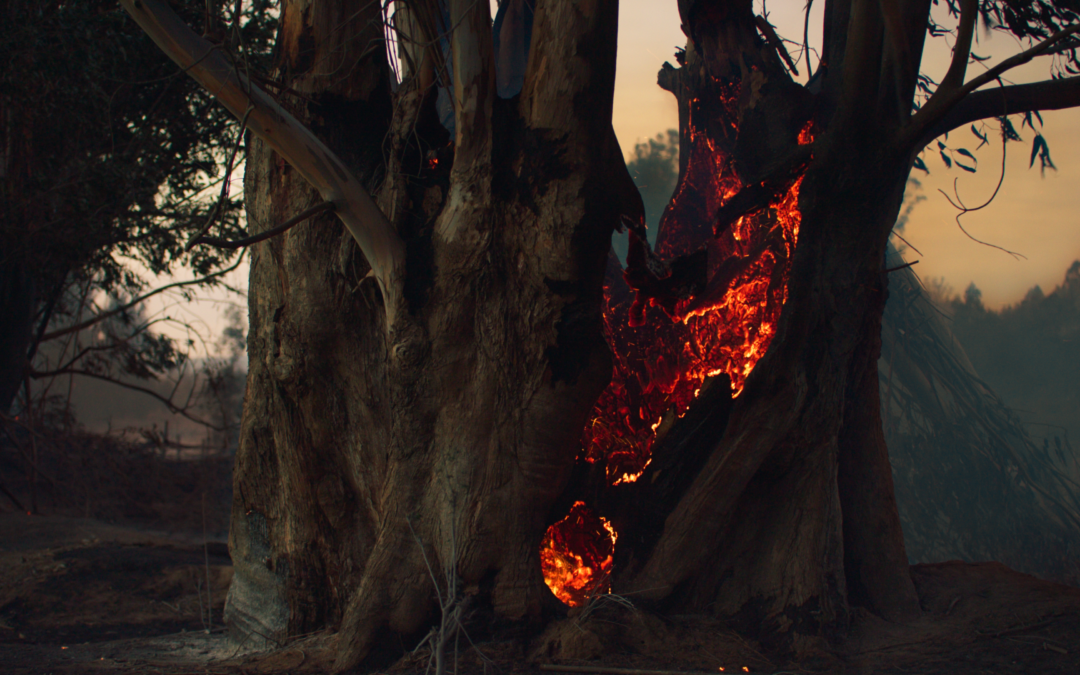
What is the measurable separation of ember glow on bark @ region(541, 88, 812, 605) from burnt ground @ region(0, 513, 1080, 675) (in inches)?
41.6

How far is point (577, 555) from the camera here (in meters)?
4.71

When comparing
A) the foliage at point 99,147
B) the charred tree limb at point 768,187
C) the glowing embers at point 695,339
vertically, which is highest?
the foliage at point 99,147

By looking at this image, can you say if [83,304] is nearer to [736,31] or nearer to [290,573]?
[290,573]

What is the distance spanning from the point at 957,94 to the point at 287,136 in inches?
128

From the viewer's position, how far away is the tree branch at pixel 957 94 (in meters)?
2.95

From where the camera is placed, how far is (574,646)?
130 inches

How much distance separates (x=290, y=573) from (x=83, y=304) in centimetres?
688

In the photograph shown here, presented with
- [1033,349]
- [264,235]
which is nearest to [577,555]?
[264,235]

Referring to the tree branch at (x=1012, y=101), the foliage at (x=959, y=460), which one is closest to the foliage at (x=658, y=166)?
the foliage at (x=959, y=460)

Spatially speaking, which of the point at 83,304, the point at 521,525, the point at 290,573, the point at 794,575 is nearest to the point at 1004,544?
the point at 794,575

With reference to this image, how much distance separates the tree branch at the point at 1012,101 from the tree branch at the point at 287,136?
302 centimetres

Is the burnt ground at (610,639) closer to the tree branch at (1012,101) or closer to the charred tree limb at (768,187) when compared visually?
the charred tree limb at (768,187)

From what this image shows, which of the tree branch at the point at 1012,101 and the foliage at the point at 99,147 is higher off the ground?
the foliage at the point at 99,147

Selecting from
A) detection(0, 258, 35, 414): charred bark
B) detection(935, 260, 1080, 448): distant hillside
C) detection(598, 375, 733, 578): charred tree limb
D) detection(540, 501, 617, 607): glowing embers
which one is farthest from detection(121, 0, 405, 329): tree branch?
detection(935, 260, 1080, 448): distant hillside
